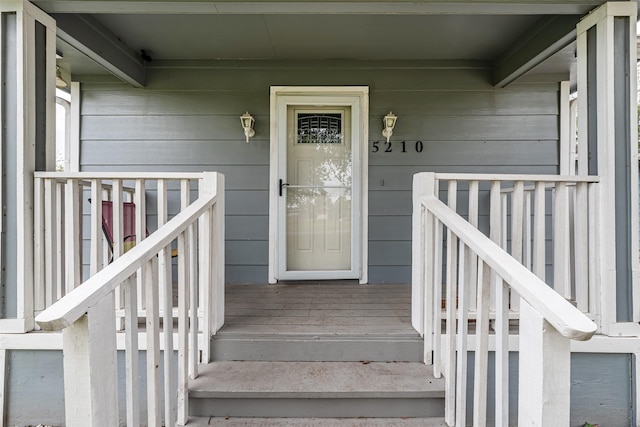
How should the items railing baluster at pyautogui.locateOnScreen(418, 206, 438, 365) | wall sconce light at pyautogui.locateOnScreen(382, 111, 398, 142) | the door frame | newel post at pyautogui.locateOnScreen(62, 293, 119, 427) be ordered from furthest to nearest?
the door frame, wall sconce light at pyautogui.locateOnScreen(382, 111, 398, 142), railing baluster at pyautogui.locateOnScreen(418, 206, 438, 365), newel post at pyautogui.locateOnScreen(62, 293, 119, 427)

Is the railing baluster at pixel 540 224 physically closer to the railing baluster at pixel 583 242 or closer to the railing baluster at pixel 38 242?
the railing baluster at pixel 583 242

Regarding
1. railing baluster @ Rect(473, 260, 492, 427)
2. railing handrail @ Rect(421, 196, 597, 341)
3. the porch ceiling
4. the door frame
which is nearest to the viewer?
railing handrail @ Rect(421, 196, 597, 341)

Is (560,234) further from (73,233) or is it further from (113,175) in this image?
(73,233)

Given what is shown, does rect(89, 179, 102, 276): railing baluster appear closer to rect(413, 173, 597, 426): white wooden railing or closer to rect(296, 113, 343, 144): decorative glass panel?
rect(413, 173, 597, 426): white wooden railing

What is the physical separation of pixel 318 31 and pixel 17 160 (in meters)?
2.18

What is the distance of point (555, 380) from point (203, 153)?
126 inches

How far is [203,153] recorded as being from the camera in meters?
3.52

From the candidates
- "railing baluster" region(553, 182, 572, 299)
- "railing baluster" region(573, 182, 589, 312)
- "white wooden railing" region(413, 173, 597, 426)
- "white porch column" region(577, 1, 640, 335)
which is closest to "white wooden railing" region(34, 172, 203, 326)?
"white wooden railing" region(413, 173, 597, 426)

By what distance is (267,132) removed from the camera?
350 centimetres

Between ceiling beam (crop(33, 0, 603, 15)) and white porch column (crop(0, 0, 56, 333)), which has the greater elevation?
ceiling beam (crop(33, 0, 603, 15))

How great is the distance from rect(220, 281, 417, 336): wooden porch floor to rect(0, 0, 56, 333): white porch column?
3.68 feet

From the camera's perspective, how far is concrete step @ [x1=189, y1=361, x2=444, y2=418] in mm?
1774

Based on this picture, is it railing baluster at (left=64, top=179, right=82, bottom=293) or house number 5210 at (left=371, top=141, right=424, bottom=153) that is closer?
railing baluster at (left=64, top=179, right=82, bottom=293)

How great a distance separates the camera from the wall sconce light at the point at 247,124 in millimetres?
3377
